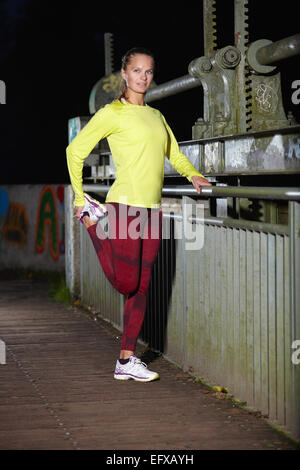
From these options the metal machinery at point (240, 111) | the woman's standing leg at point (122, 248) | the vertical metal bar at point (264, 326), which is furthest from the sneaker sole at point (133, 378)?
the metal machinery at point (240, 111)

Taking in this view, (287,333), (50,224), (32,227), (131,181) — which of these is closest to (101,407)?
(287,333)

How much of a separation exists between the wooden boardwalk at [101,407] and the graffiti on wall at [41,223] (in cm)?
763

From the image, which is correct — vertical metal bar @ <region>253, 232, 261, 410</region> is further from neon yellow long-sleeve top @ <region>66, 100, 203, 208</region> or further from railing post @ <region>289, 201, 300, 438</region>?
neon yellow long-sleeve top @ <region>66, 100, 203, 208</region>

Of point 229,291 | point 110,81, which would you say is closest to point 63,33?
point 110,81

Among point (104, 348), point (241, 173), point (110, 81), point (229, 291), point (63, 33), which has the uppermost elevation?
point (63, 33)

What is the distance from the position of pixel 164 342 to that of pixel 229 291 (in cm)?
162

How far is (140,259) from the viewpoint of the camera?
643 centimetres

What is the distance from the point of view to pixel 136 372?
642cm

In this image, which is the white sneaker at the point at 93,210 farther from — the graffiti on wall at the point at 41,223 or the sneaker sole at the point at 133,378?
the graffiti on wall at the point at 41,223

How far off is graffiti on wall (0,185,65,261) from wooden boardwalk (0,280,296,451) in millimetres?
7628

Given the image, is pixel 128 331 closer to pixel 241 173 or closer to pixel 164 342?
pixel 164 342

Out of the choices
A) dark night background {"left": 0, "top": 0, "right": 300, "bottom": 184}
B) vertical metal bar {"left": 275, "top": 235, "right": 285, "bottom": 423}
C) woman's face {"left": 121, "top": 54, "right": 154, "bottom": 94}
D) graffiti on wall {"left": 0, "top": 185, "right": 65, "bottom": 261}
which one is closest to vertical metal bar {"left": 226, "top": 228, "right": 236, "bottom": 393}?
vertical metal bar {"left": 275, "top": 235, "right": 285, "bottom": 423}

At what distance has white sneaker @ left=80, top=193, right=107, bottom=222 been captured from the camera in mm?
6203

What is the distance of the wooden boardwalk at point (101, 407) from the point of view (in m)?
4.95
